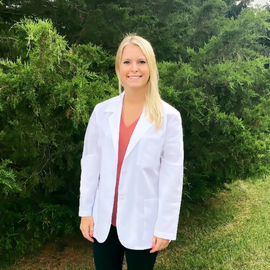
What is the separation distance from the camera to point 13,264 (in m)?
3.48

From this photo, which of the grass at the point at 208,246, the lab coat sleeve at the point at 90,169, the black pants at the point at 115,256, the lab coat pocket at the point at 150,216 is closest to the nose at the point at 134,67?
the lab coat sleeve at the point at 90,169

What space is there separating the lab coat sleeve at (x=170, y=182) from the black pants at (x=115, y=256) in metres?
0.23

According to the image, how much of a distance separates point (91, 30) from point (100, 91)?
6.33 ft

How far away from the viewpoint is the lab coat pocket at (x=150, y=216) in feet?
5.26

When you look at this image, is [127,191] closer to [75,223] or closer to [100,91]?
[100,91]

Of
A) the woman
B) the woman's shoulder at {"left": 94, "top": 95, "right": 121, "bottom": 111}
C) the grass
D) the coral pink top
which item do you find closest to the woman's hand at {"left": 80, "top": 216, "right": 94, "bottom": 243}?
the woman

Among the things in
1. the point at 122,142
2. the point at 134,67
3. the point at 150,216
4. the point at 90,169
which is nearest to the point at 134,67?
the point at 134,67

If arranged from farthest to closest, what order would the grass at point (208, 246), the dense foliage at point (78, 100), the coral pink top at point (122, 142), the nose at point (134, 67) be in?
the grass at point (208, 246) < the dense foliage at point (78, 100) < the coral pink top at point (122, 142) < the nose at point (134, 67)

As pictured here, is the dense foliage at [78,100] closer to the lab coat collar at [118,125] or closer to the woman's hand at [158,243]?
the lab coat collar at [118,125]

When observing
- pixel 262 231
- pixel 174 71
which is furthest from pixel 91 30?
pixel 262 231

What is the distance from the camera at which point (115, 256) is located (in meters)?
1.79

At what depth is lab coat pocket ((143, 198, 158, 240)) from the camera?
1.60 metres

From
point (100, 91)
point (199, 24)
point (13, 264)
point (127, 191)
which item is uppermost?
point (199, 24)

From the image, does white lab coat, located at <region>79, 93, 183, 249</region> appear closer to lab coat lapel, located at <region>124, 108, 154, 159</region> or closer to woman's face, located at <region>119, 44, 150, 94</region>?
lab coat lapel, located at <region>124, 108, 154, 159</region>
